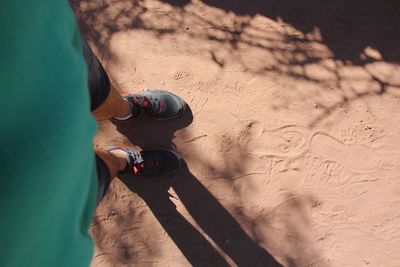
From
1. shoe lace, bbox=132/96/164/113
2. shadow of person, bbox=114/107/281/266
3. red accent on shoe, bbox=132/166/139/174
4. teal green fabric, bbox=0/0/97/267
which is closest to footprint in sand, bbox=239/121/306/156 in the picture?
shadow of person, bbox=114/107/281/266

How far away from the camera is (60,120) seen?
0.68 meters

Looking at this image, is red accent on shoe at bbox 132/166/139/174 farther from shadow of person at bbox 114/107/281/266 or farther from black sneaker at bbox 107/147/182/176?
shadow of person at bbox 114/107/281/266

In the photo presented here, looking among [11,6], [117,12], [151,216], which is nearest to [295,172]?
[151,216]

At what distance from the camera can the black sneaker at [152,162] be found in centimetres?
214

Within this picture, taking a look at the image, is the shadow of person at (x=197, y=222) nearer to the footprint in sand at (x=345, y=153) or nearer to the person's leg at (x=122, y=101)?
the person's leg at (x=122, y=101)

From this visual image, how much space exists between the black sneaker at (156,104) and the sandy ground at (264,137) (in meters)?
0.09

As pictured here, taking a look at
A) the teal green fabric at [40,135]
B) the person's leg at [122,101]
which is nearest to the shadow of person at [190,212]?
the person's leg at [122,101]

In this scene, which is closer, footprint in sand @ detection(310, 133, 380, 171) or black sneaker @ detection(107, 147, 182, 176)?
black sneaker @ detection(107, 147, 182, 176)

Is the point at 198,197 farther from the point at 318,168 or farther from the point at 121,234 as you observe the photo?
the point at 318,168

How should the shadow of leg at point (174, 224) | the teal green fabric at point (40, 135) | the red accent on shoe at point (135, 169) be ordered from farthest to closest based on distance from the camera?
1. the shadow of leg at point (174, 224)
2. the red accent on shoe at point (135, 169)
3. the teal green fabric at point (40, 135)

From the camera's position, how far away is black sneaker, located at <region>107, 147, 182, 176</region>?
7.03 ft

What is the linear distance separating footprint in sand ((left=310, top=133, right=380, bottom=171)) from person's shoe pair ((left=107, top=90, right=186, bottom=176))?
2.75 feet

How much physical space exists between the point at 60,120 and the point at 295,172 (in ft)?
5.90

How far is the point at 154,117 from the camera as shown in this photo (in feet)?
7.57
